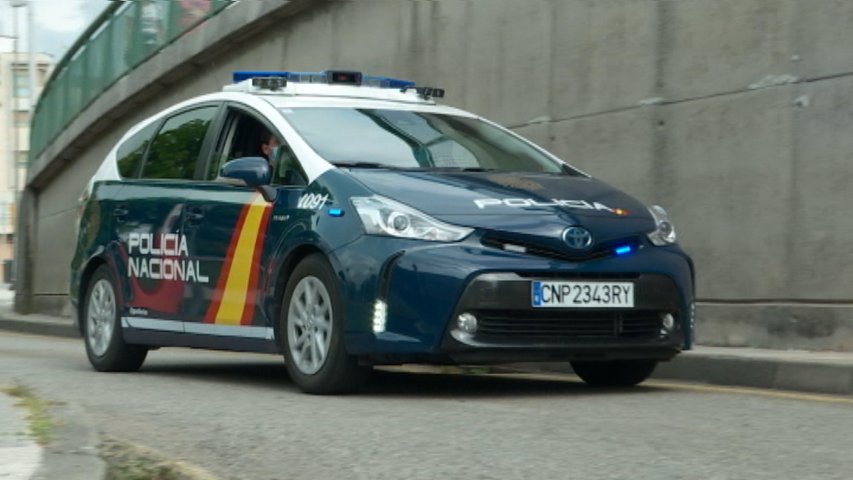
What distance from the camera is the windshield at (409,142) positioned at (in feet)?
27.8

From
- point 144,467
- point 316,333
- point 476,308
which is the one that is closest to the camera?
point 144,467

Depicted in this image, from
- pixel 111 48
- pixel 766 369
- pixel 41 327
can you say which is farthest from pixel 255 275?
pixel 111 48

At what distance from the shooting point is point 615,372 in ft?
28.3

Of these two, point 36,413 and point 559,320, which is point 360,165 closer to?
point 559,320

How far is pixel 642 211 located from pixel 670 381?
1.59 m

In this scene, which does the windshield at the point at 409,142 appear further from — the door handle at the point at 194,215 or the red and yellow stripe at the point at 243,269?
the door handle at the point at 194,215

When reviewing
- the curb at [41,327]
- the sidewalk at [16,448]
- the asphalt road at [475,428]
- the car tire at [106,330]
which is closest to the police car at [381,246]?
the car tire at [106,330]

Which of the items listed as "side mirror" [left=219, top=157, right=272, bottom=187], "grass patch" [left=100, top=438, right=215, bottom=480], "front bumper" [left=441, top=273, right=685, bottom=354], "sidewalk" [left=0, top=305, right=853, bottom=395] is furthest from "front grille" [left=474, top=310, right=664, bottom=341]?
"grass patch" [left=100, top=438, right=215, bottom=480]

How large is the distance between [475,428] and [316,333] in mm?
1750

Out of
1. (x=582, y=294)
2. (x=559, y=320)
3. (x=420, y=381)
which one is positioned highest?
(x=582, y=294)

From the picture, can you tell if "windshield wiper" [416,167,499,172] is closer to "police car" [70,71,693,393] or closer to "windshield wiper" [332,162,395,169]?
"police car" [70,71,693,393]

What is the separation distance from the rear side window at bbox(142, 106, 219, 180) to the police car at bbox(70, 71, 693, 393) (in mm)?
24

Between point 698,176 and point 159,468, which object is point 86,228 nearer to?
point 698,176

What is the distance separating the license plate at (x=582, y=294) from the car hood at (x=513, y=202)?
0.77 feet
